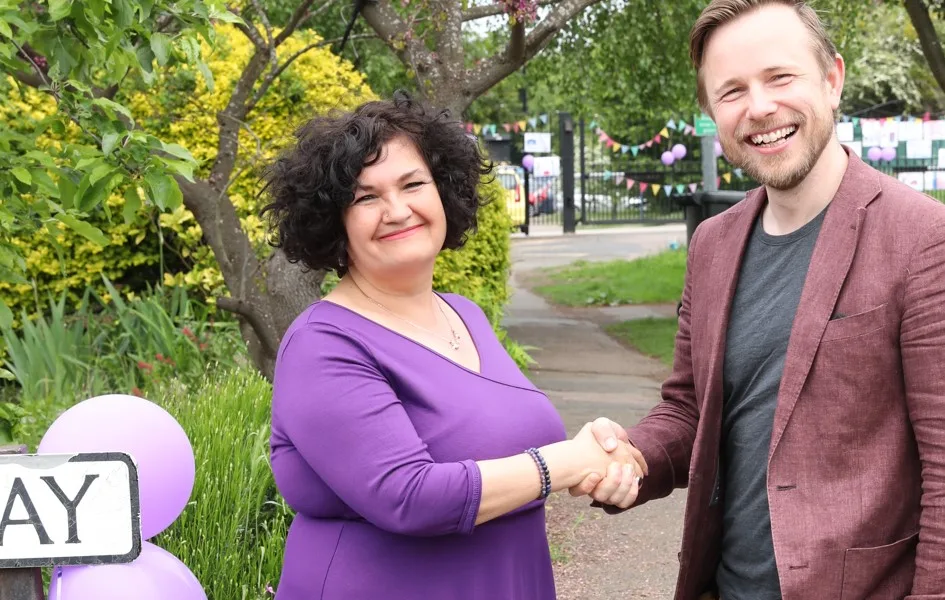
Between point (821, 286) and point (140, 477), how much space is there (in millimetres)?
1685

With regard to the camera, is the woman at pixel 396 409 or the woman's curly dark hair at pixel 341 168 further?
the woman's curly dark hair at pixel 341 168

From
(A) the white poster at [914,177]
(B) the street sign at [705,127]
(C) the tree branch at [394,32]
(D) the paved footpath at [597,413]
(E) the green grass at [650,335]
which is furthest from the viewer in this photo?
(A) the white poster at [914,177]

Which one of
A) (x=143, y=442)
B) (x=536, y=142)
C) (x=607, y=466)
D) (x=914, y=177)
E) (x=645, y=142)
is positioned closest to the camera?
(x=607, y=466)

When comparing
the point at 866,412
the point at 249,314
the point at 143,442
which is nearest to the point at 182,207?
the point at 249,314

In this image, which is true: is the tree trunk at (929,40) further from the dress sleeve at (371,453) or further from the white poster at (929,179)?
the white poster at (929,179)

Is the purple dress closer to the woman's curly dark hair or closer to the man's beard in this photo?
the woman's curly dark hair

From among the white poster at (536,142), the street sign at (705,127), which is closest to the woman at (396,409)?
the street sign at (705,127)

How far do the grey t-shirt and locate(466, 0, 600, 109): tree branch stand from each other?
3950mm

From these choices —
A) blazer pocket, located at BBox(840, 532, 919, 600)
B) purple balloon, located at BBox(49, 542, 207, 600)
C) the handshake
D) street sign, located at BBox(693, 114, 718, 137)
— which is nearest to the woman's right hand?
the handshake

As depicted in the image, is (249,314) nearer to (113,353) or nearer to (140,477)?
(113,353)

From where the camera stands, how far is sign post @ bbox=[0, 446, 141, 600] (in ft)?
6.46

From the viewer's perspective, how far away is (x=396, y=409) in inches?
86.0

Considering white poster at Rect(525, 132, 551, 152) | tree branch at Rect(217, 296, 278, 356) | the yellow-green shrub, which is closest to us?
tree branch at Rect(217, 296, 278, 356)

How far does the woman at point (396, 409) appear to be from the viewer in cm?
215
